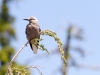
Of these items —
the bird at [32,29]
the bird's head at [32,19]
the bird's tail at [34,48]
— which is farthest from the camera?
the bird's head at [32,19]

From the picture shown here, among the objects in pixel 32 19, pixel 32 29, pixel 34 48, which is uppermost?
pixel 32 19

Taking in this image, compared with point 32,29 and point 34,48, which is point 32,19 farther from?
point 34,48

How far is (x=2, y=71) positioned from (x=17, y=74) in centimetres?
1799

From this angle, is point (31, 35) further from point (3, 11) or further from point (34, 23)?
point (3, 11)

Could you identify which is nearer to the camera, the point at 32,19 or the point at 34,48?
the point at 34,48

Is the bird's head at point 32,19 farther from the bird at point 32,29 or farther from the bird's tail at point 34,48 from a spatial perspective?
the bird's tail at point 34,48

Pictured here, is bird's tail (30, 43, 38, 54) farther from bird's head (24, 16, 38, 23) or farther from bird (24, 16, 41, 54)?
bird's head (24, 16, 38, 23)

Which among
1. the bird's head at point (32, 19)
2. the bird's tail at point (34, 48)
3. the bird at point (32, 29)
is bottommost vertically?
the bird's tail at point (34, 48)

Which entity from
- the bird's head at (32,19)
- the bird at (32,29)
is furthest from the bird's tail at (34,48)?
the bird's head at (32,19)

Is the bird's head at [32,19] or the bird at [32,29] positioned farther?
the bird's head at [32,19]

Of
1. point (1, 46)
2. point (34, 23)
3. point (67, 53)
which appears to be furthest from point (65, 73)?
point (34, 23)

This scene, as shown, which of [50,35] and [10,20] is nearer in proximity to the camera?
[50,35]

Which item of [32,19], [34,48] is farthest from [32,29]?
[34,48]

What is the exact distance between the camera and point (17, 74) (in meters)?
6.00
